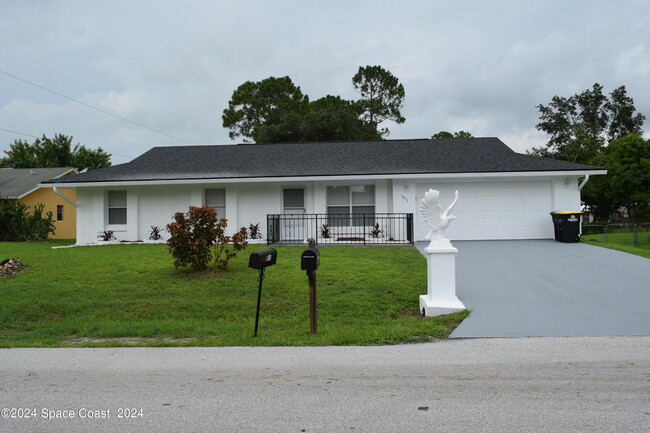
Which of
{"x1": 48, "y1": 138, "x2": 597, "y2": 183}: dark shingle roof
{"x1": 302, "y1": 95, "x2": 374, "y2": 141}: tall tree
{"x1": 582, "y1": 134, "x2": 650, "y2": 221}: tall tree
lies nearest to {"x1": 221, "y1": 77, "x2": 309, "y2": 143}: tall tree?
{"x1": 302, "y1": 95, "x2": 374, "y2": 141}: tall tree

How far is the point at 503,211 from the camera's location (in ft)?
54.4

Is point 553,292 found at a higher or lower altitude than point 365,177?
lower

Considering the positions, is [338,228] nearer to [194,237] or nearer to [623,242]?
[194,237]

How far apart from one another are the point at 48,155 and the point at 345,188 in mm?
39598

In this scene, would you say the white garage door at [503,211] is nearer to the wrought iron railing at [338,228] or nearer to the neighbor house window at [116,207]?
the wrought iron railing at [338,228]

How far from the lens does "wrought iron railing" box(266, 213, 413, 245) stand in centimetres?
1617

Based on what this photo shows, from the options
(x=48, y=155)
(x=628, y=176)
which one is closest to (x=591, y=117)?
(x=628, y=176)

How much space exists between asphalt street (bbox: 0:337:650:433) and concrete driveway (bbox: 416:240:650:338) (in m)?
0.51

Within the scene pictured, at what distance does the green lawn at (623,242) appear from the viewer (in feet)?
43.4

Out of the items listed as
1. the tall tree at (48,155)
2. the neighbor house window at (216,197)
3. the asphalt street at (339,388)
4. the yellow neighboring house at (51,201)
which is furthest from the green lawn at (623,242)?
the tall tree at (48,155)

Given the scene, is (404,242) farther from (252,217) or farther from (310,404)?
(310,404)

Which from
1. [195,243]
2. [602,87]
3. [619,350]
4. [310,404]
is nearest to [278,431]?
[310,404]

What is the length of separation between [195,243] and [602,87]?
5081 centimetres

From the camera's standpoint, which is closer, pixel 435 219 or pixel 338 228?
pixel 435 219
